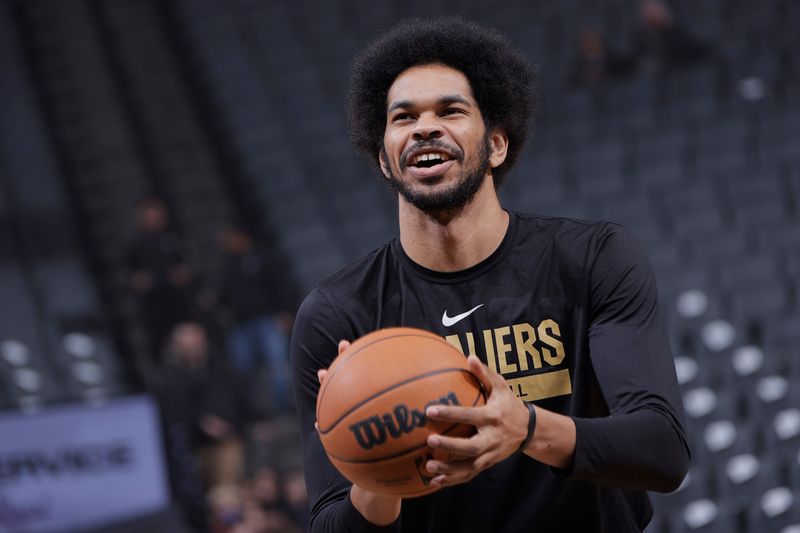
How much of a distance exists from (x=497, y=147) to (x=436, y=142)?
33 cm

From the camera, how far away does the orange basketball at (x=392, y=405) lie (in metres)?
1.86

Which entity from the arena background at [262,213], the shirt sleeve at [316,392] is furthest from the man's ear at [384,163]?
the arena background at [262,213]

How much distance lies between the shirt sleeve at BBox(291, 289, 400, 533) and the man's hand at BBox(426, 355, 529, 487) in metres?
0.42

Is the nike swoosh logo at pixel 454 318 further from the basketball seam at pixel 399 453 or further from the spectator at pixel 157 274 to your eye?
the spectator at pixel 157 274

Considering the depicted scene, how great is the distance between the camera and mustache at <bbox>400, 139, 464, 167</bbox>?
2.31 meters

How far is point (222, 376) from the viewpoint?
804cm

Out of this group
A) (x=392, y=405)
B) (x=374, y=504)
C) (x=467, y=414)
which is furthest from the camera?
(x=374, y=504)

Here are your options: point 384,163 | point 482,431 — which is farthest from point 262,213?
point 482,431

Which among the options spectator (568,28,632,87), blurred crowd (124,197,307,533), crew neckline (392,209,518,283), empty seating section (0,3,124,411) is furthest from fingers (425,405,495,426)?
spectator (568,28,632,87)

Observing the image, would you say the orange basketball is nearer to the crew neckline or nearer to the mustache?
the crew neckline

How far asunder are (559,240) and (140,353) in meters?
7.75

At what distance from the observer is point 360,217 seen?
380 inches

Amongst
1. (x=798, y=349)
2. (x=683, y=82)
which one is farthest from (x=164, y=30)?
(x=798, y=349)

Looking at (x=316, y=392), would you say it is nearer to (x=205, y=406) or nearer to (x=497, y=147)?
(x=497, y=147)
